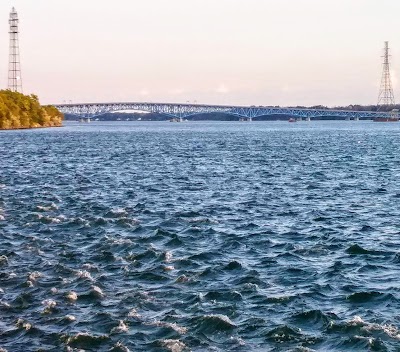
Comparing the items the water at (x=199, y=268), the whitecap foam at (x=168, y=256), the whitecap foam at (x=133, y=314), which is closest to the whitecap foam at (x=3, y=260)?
the water at (x=199, y=268)

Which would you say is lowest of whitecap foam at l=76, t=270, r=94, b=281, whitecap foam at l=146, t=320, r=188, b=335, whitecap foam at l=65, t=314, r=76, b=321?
whitecap foam at l=146, t=320, r=188, b=335

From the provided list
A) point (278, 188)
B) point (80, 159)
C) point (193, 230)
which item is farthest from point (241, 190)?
point (80, 159)

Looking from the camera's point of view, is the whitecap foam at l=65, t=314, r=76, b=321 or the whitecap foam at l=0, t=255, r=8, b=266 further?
the whitecap foam at l=0, t=255, r=8, b=266

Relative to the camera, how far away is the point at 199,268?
29359 millimetres

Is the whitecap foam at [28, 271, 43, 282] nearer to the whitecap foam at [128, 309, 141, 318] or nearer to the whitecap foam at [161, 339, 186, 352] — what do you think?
the whitecap foam at [128, 309, 141, 318]

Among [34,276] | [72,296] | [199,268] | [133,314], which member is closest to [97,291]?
[72,296]

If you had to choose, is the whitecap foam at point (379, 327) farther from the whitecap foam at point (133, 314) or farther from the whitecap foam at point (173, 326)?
the whitecap foam at point (133, 314)

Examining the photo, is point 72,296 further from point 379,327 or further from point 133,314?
point 379,327

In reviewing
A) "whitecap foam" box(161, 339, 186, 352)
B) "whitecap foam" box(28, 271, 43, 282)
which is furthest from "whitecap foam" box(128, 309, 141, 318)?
"whitecap foam" box(28, 271, 43, 282)

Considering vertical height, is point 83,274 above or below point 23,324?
above

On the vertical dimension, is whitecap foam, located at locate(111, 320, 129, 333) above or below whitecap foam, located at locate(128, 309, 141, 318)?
below

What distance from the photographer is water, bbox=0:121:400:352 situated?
21453 millimetres

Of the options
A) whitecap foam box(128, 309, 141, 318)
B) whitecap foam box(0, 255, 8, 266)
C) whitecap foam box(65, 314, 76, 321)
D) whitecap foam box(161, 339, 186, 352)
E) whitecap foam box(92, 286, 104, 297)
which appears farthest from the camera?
whitecap foam box(0, 255, 8, 266)

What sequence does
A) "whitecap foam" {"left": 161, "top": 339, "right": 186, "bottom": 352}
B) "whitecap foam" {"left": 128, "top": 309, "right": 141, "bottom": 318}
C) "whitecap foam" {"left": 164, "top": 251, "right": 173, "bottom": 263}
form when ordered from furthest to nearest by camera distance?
"whitecap foam" {"left": 164, "top": 251, "right": 173, "bottom": 263} < "whitecap foam" {"left": 128, "top": 309, "right": 141, "bottom": 318} < "whitecap foam" {"left": 161, "top": 339, "right": 186, "bottom": 352}
